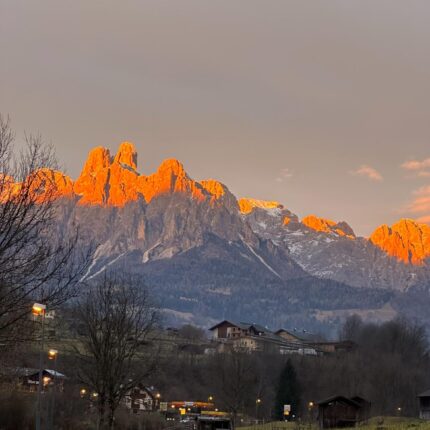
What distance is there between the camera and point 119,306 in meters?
60.6

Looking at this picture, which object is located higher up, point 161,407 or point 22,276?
point 22,276

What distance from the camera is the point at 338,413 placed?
9481 centimetres

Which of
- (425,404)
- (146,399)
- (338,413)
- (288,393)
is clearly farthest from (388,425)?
(146,399)

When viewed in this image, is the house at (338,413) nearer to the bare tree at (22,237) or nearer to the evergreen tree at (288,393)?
the evergreen tree at (288,393)

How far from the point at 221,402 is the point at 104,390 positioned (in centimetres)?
9323

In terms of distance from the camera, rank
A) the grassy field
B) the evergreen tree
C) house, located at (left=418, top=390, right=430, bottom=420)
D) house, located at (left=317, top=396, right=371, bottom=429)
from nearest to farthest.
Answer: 1. the grassy field
2. house, located at (left=317, top=396, right=371, bottom=429)
3. house, located at (left=418, top=390, right=430, bottom=420)
4. the evergreen tree

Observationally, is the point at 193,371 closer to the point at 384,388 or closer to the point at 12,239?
the point at 384,388

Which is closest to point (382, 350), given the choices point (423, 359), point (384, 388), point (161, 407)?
point (423, 359)

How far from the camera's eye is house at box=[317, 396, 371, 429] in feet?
306

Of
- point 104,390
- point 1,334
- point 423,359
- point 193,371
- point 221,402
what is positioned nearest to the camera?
point 1,334

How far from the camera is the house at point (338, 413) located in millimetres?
93312

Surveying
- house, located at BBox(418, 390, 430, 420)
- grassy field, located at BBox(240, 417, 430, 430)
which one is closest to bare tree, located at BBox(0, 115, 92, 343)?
grassy field, located at BBox(240, 417, 430, 430)

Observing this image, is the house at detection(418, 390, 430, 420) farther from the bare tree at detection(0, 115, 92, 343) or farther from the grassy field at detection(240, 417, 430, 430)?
the bare tree at detection(0, 115, 92, 343)

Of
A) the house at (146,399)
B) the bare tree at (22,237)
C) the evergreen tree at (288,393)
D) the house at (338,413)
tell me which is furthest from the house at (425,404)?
the bare tree at (22,237)
